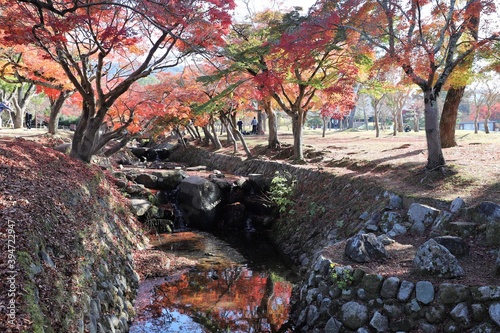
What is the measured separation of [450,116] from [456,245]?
963cm

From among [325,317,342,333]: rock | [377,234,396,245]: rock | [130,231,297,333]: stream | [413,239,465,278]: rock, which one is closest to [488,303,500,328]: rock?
[413,239,465,278]: rock

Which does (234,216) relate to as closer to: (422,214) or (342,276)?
(422,214)

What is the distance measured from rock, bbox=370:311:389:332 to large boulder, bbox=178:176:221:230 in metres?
10.2

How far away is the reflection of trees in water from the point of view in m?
7.38

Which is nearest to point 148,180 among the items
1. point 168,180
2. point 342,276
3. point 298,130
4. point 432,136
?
point 168,180

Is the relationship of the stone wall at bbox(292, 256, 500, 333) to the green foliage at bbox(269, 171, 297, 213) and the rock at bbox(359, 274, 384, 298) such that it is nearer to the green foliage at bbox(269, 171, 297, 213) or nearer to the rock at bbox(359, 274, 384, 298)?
the rock at bbox(359, 274, 384, 298)

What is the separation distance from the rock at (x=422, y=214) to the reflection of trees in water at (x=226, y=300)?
3.20 meters

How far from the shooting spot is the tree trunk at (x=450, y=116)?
1432 centimetres

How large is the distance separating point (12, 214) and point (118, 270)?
3099 mm

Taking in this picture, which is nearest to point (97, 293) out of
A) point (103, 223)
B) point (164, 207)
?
point (103, 223)

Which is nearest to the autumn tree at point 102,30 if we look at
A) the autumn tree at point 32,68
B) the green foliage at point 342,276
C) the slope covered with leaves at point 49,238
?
the slope covered with leaves at point 49,238

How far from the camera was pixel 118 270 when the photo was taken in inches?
307

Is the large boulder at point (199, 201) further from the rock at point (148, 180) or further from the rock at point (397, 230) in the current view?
the rock at point (397, 230)

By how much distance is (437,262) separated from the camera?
6031 mm
